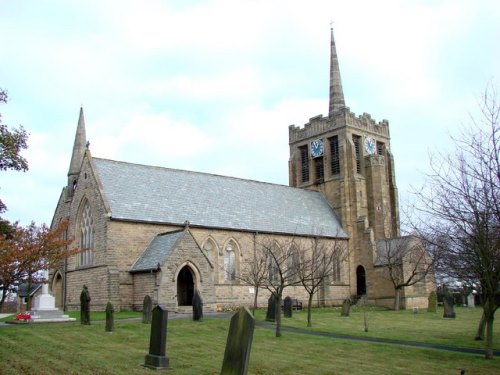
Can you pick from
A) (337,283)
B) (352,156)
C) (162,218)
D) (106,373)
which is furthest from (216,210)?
(106,373)

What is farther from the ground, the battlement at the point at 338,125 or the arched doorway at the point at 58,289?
the battlement at the point at 338,125

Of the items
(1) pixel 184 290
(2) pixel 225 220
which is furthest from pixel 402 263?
(1) pixel 184 290

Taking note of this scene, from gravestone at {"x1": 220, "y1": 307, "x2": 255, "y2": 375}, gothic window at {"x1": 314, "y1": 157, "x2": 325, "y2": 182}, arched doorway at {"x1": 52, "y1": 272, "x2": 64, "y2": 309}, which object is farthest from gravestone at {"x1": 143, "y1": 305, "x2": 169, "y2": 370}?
gothic window at {"x1": 314, "y1": 157, "x2": 325, "y2": 182}

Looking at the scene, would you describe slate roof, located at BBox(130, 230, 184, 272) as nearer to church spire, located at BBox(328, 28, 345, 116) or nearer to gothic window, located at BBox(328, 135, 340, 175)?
gothic window, located at BBox(328, 135, 340, 175)

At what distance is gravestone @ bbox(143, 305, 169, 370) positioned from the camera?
14.7 m

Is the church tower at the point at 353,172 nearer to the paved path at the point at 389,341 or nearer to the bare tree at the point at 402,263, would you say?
the bare tree at the point at 402,263

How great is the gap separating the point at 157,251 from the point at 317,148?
25701mm

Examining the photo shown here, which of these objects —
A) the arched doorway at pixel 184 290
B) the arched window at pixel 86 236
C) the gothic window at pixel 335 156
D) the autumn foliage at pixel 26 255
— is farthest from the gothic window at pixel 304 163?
the autumn foliage at pixel 26 255

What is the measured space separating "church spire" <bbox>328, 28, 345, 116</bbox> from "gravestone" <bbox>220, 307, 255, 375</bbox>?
149 feet

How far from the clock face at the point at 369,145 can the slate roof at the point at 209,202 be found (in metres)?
7.63

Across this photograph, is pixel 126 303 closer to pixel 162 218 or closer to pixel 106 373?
pixel 162 218

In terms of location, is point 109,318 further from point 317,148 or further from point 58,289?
point 317,148

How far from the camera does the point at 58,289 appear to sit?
3975cm

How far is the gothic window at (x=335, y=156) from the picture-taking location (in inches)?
2064
